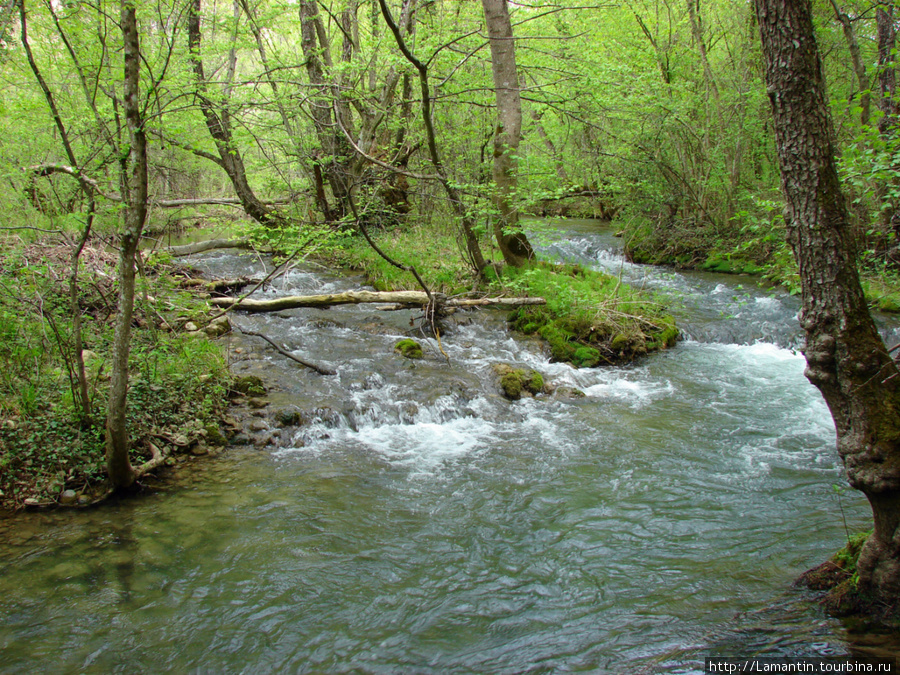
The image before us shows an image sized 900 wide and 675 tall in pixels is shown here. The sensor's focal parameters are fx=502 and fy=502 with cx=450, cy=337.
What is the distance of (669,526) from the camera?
4.77m

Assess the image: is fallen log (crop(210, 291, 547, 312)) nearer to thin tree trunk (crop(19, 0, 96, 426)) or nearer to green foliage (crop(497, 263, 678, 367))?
green foliage (crop(497, 263, 678, 367))

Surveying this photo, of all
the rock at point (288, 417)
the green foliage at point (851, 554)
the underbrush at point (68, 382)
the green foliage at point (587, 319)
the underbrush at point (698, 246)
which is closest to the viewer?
the green foliage at point (851, 554)

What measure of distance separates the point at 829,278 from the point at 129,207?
4963mm

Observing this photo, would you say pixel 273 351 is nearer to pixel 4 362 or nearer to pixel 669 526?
pixel 4 362

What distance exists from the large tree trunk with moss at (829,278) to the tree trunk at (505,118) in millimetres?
6656

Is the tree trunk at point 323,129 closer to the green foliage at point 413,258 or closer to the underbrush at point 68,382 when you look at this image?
the green foliage at point 413,258

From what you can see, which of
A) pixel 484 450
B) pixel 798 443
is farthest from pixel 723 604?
pixel 798 443

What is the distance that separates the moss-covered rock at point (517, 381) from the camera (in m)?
7.85

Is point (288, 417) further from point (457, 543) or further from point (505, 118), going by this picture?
point (505, 118)

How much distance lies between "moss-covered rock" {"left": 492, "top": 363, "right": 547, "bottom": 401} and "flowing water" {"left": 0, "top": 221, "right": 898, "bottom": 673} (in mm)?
299

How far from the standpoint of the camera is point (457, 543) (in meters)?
4.64

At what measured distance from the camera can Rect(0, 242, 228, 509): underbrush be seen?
16.1 feet

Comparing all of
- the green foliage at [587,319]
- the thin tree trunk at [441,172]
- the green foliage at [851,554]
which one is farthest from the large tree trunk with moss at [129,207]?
the green foliage at [587,319]

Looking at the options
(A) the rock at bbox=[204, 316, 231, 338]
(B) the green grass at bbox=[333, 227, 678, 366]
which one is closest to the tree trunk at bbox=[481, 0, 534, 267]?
(B) the green grass at bbox=[333, 227, 678, 366]
